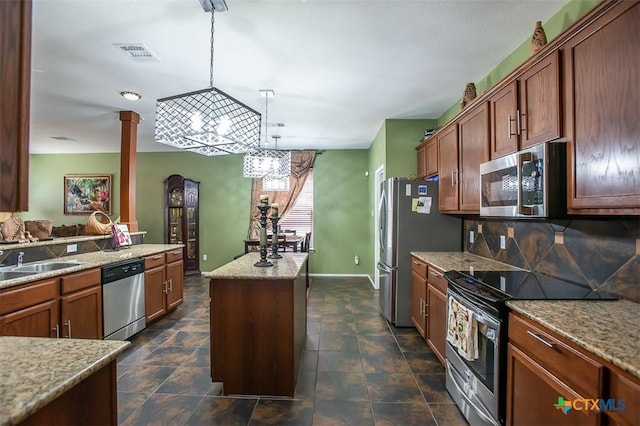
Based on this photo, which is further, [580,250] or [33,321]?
[33,321]

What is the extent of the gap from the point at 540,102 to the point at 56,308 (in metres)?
3.72

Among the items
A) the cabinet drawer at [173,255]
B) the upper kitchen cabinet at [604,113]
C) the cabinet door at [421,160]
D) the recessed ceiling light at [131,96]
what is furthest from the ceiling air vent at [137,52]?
the cabinet door at [421,160]

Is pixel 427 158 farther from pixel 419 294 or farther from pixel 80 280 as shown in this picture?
pixel 80 280

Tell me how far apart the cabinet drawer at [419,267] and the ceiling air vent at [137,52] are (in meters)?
3.10

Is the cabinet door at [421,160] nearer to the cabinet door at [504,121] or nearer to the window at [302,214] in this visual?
the cabinet door at [504,121]

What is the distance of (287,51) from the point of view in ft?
8.18

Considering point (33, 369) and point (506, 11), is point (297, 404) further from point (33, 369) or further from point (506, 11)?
point (506, 11)

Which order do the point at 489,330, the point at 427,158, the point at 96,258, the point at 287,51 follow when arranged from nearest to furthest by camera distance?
the point at 489,330
the point at 287,51
the point at 96,258
the point at 427,158

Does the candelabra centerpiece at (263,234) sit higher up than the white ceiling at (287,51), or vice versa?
the white ceiling at (287,51)

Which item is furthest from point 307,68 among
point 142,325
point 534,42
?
point 142,325

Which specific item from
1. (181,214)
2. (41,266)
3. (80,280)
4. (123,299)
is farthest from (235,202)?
(80,280)

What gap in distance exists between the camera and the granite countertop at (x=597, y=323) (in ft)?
3.29

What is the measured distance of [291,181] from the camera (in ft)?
20.1

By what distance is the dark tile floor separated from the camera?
1.96 meters
